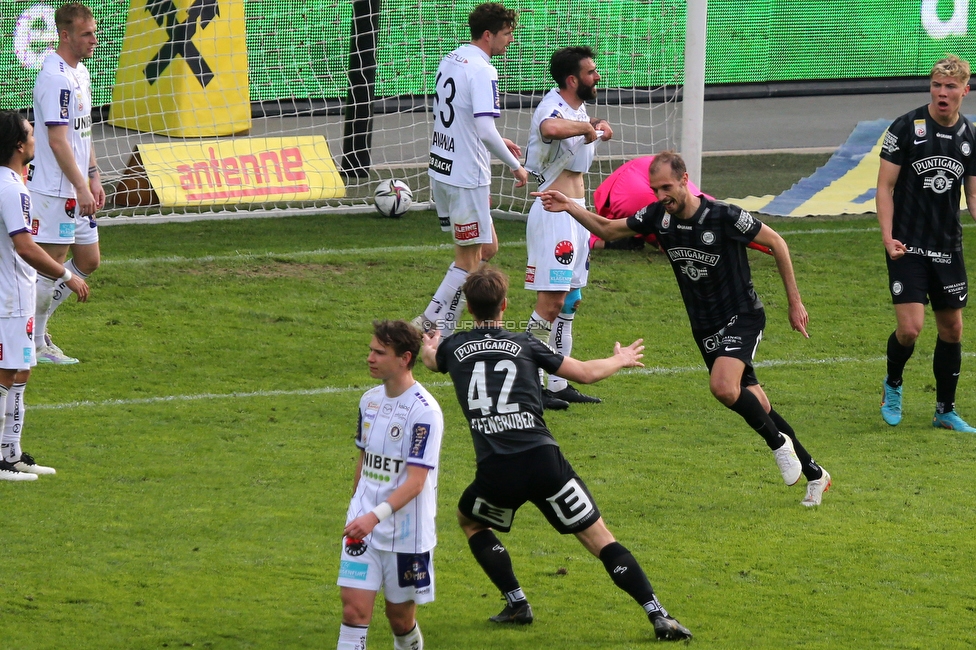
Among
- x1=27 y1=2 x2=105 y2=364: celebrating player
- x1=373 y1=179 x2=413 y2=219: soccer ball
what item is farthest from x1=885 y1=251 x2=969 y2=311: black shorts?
x1=373 y1=179 x2=413 y2=219: soccer ball

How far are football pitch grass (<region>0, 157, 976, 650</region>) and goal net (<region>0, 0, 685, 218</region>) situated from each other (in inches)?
75.7

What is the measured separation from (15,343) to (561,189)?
3697 mm

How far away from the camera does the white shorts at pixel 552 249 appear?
8.20m

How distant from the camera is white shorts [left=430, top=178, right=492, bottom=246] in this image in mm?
8781

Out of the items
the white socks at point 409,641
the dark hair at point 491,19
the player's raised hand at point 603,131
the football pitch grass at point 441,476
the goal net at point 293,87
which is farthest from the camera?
the goal net at point 293,87

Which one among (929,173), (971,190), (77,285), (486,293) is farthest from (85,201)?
(971,190)

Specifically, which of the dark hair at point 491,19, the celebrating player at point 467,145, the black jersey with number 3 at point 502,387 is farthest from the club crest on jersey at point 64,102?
the black jersey with number 3 at point 502,387

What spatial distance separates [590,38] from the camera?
51.3ft

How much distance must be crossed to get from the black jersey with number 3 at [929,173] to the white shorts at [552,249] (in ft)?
6.55

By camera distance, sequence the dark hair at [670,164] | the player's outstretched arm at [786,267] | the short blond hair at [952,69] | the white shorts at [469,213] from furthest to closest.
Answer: the white shorts at [469,213] < the short blond hair at [952,69] < the player's outstretched arm at [786,267] < the dark hair at [670,164]

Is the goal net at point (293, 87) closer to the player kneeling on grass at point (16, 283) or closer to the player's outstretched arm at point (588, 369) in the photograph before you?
the player kneeling on grass at point (16, 283)

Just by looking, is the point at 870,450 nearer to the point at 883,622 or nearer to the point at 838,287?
the point at 883,622

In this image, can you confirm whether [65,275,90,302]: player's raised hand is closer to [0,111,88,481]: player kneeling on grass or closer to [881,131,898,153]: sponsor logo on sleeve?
[0,111,88,481]: player kneeling on grass

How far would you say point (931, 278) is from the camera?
7574 mm
